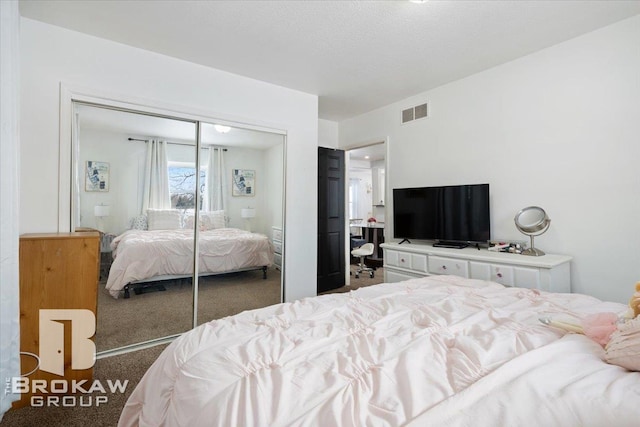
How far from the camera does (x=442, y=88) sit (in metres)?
3.55

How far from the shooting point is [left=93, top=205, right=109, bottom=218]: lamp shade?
8.64 feet

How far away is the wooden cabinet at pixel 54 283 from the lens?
196cm

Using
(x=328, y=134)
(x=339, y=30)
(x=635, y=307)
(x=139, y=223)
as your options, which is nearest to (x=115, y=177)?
(x=139, y=223)

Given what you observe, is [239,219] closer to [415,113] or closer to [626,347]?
[415,113]

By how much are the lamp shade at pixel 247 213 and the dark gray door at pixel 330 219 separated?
1.25m

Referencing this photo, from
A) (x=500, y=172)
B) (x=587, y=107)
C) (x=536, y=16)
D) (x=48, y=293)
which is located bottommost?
(x=48, y=293)

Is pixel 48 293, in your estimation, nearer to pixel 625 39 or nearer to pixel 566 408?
pixel 566 408

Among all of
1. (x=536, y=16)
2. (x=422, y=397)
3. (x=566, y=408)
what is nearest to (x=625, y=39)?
(x=536, y=16)

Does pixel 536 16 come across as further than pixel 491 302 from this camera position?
Yes

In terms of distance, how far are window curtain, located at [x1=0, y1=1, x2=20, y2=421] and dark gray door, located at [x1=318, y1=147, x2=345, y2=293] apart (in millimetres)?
3271

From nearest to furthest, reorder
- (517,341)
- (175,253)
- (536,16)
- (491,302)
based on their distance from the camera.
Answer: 1. (517,341)
2. (491,302)
3. (536,16)
4. (175,253)

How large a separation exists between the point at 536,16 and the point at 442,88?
1297mm

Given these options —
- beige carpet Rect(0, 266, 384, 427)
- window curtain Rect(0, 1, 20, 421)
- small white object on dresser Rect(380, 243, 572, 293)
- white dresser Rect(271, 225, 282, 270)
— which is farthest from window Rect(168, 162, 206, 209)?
small white object on dresser Rect(380, 243, 572, 293)

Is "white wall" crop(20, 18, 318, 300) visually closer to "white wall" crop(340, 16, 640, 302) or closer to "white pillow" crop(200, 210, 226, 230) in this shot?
"white pillow" crop(200, 210, 226, 230)
